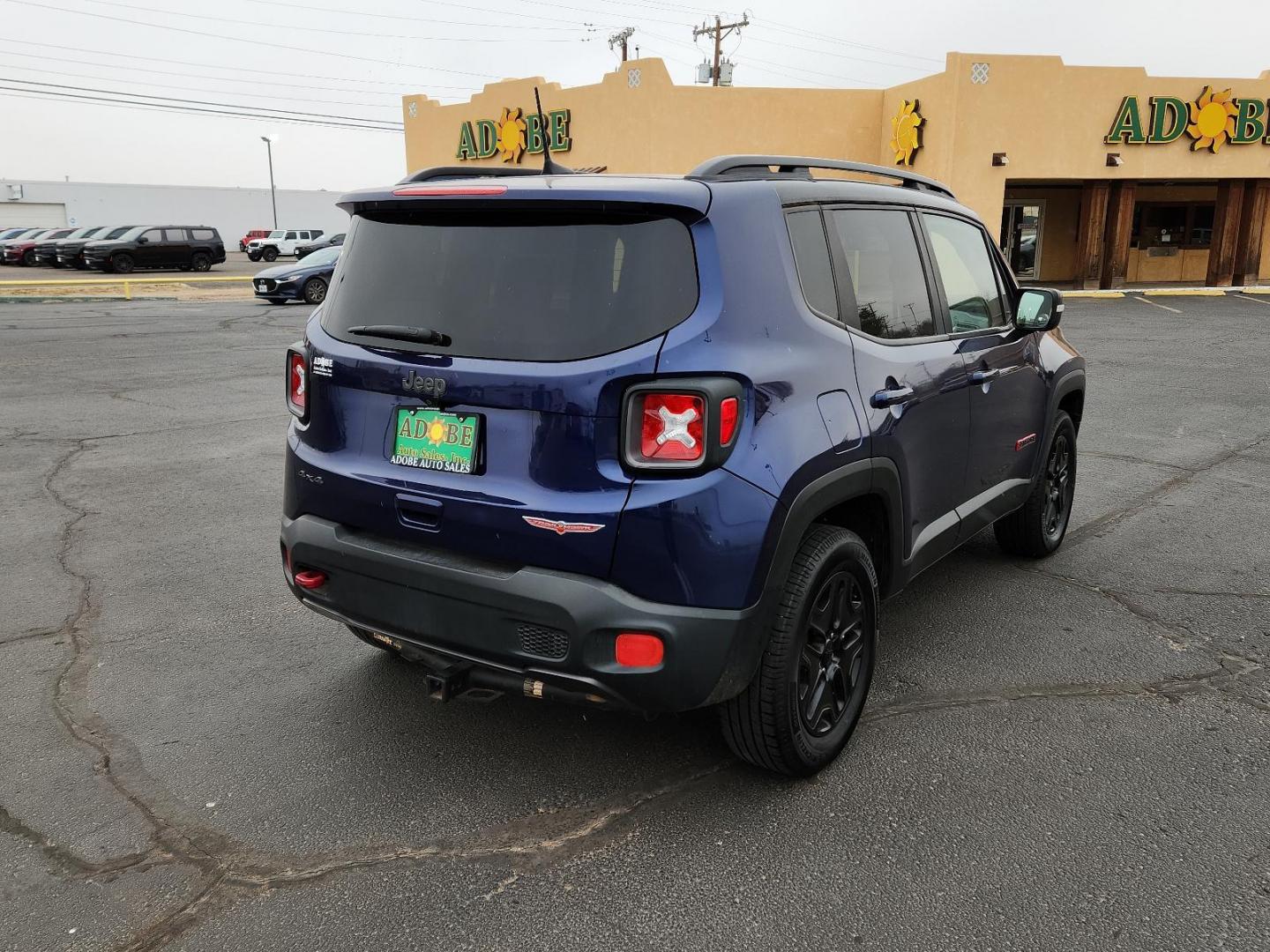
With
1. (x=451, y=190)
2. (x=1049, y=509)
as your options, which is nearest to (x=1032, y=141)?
(x=1049, y=509)

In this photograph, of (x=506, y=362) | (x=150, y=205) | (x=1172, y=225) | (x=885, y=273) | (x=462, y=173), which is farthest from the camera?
(x=150, y=205)

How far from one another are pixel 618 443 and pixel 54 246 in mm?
45039

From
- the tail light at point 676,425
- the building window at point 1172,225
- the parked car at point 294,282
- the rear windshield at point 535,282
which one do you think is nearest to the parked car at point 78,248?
the parked car at point 294,282

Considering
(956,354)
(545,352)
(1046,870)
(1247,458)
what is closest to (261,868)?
(545,352)

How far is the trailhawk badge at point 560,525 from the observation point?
8.73 ft

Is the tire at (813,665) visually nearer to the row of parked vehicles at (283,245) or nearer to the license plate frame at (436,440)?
the license plate frame at (436,440)

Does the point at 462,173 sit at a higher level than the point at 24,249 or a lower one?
higher

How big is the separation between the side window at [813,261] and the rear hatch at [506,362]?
417 millimetres

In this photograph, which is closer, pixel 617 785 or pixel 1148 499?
pixel 617 785

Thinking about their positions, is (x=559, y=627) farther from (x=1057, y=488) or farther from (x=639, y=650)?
(x=1057, y=488)

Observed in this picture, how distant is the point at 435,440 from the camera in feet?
9.59

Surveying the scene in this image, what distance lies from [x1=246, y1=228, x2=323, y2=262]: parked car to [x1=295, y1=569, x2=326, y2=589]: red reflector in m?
48.8

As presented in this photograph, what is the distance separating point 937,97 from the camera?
82.0 feet

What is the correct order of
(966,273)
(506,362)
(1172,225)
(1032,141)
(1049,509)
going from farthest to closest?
(1172,225) → (1032,141) → (1049,509) → (966,273) → (506,362)
